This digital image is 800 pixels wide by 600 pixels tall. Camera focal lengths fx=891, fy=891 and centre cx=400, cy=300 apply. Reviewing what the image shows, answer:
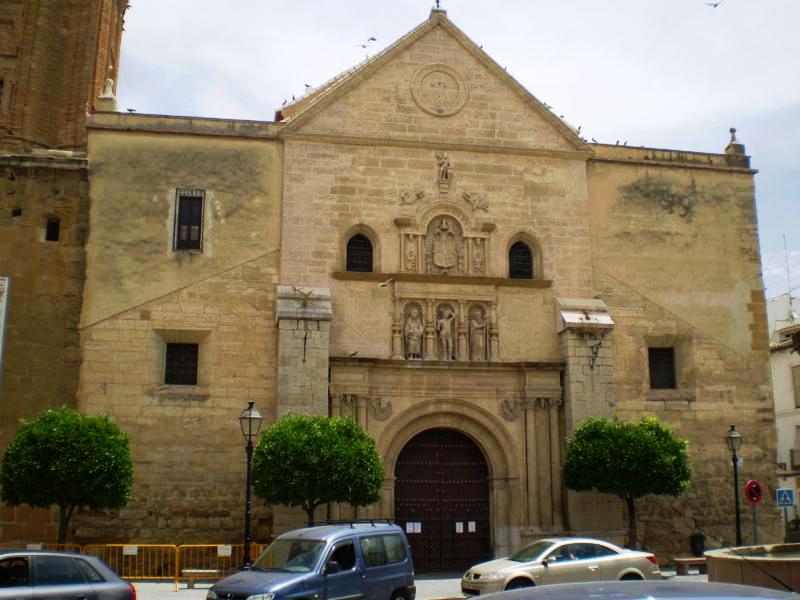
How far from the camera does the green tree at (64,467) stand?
56.9 ft

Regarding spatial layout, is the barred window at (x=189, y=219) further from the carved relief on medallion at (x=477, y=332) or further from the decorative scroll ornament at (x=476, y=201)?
the carved relief on medallion at (x=477, y=332)

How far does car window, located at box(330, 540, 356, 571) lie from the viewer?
12180mm

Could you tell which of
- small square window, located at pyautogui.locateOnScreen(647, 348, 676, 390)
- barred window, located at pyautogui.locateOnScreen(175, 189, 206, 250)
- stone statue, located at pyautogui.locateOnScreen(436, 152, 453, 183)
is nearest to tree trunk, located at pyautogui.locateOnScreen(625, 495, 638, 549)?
small square window, located at pyautogui.locateOnScreen(647, 348, 676, 390)

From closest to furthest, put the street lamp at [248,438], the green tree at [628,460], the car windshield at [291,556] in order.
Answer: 1. the car windshield at [291,556]
2. the street lamp at [248,438]
3. the green tree at [628,460]

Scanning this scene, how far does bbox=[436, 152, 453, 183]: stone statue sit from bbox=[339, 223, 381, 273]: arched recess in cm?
231

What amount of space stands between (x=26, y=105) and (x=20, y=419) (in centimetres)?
1678

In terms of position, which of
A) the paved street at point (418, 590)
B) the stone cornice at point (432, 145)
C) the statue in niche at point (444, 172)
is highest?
the stone cornice at point (432, 145)

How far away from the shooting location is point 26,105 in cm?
3244

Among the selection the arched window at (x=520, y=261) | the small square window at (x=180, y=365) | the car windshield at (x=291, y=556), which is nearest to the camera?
the car windshield at (x=291, y=556)

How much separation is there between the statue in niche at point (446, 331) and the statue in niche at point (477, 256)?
1289mm

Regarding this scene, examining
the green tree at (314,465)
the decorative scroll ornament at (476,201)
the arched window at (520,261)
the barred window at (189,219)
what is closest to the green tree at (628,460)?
the arched window at (520,261)

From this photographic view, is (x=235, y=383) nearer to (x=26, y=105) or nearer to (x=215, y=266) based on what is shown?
(x=215, y=266)

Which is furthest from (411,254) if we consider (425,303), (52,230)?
(52,230)

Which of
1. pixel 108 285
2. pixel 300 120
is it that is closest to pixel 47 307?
pixel 108 285
